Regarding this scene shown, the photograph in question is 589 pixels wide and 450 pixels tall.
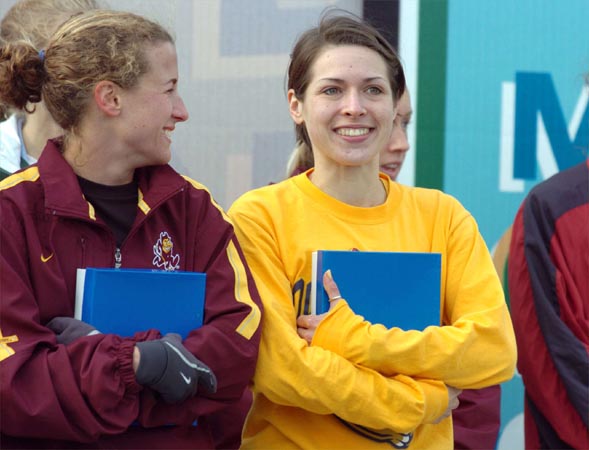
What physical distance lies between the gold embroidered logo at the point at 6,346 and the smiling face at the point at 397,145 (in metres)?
1.66

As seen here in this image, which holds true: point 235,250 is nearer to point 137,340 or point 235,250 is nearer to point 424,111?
point 137,340

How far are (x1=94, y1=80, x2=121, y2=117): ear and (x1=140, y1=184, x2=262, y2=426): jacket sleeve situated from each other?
32 centimetres

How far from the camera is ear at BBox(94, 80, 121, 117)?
91.9 inches

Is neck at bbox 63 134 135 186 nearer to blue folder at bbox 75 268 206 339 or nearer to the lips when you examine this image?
blue folder at bbox 75 268 206 339

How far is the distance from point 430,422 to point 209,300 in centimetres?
61

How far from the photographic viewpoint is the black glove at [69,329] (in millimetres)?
2076

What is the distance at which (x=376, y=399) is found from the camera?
86.0 inches

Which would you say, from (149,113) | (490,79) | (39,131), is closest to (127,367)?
(149,113)

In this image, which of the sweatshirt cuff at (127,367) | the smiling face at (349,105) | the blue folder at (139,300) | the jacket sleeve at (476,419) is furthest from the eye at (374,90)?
the jacket sleeve at (476,419)

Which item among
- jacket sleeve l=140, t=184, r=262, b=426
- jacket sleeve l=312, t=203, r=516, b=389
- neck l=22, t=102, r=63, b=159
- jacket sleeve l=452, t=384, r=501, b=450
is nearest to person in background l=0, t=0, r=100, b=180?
neck l=22, t=102, r=63, b=159

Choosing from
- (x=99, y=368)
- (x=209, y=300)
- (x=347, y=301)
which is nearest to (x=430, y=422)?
(x=347, y=301)

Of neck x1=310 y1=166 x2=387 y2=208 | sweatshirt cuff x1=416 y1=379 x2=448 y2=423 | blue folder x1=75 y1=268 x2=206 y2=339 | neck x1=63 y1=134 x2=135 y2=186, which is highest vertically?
neck x1=63 y1=134 x2=135 y2=186

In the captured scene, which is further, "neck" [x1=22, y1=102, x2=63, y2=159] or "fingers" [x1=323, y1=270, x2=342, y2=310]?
"neck" [x1=22, y1=102, x2=63, y2=159]

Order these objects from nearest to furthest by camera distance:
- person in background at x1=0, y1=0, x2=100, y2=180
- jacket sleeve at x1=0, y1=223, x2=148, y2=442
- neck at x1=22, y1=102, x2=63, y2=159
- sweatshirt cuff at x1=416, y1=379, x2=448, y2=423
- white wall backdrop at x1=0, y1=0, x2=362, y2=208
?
jacket sleeve at x1=0, y1=223, x2=148, y2=442
sweatshirt cuff at x1=416, y1=379, x2=448, y2=423
person in background at x1=0, y1=0, x2=100, y2=180
neck at x1=22, y1=102, x2=63, y2=159
white wall backdrop at x1=0, y1=0, x2=362, y2=208
